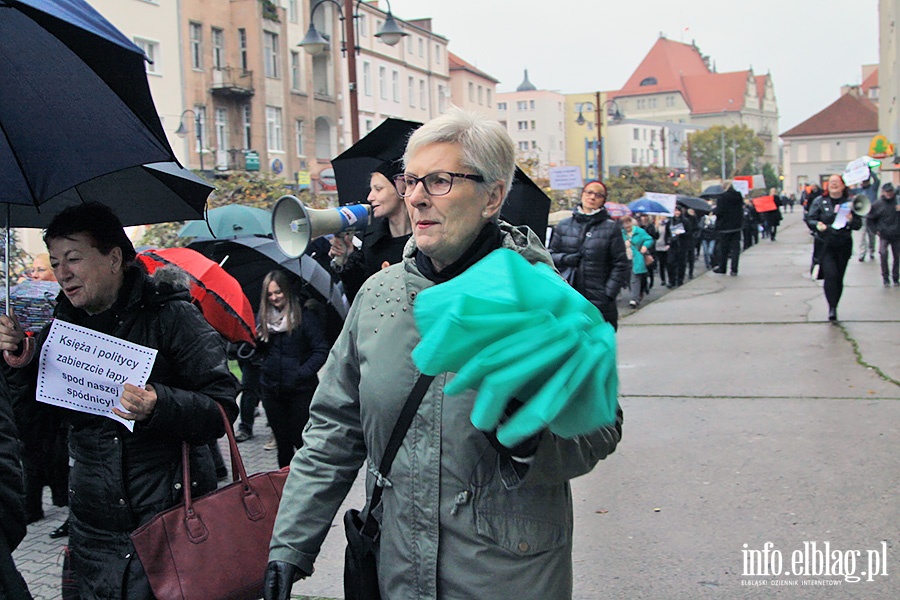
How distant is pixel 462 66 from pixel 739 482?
7291cm

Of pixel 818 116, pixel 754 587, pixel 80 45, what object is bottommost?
pixel 754 587

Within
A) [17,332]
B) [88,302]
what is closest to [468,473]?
[88,302]

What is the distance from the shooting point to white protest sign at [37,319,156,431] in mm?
2834

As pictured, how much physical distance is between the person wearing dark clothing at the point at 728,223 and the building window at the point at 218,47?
100 feet

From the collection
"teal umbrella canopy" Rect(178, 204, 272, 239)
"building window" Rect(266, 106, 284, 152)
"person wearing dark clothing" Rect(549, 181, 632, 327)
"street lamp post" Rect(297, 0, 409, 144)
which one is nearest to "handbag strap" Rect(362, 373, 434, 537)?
"teal umbrella canopy" Rect(178, 204, 272, 239)

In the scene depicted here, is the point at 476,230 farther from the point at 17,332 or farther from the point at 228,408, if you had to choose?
the point at 17,332

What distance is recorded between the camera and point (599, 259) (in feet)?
28.1

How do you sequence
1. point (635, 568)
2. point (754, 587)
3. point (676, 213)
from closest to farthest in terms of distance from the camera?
point (754, 587), point (635, 568), point (676, 213)

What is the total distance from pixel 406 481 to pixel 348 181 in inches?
132

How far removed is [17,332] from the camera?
115 inches

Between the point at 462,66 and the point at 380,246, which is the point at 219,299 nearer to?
the point at 380,246

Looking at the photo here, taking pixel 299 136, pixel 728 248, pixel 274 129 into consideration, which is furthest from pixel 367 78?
pixel 728 248

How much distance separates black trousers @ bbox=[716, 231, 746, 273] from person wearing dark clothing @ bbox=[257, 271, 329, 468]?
47.9 ft

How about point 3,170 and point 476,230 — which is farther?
point 3,170
